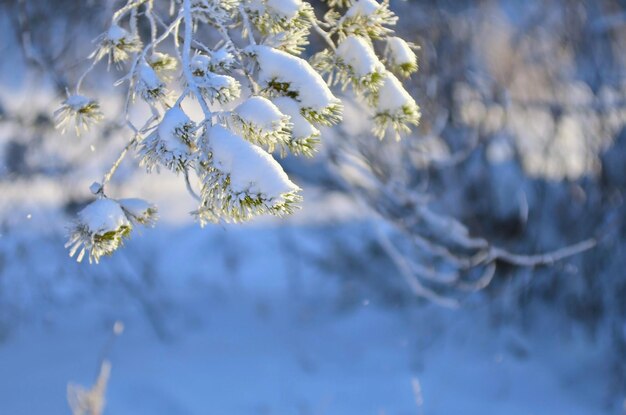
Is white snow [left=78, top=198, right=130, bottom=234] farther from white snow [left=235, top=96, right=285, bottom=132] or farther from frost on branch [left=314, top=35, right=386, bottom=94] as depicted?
frost on branch [left=314, top=35, right=386, bottom=94]

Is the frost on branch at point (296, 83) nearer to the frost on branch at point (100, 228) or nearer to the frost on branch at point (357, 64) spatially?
the frost on branch at point (357, 64)

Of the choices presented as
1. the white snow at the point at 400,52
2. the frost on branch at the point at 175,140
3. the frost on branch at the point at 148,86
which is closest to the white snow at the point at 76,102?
the frost on branch at the point at 148,86

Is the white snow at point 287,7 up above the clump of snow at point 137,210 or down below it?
above

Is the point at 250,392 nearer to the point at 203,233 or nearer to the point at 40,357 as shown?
the point at 40,357

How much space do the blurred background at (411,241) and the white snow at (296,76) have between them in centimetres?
357

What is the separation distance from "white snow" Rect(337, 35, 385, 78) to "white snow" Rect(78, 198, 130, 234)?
0.70 meters

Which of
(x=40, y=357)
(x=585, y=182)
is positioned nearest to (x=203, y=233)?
(x=40, y=357)

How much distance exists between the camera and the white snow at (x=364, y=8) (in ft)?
6.61

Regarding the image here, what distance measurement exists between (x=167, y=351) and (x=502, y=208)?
341cm

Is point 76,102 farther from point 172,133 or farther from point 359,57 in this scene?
point 359,57

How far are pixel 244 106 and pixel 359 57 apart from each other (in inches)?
20.0

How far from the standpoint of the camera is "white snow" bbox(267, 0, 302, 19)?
1.87 metres

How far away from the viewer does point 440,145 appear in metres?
6.16

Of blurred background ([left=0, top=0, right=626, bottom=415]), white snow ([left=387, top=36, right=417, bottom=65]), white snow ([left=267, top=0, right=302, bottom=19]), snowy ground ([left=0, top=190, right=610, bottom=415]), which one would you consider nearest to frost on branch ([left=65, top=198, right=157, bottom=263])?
white snow ([left=267, top=0, right=302, bottom=19])
